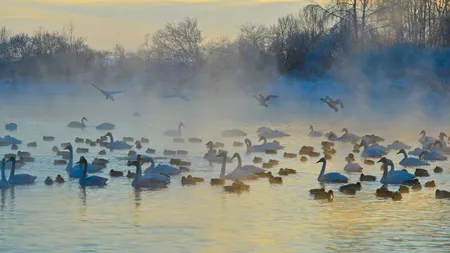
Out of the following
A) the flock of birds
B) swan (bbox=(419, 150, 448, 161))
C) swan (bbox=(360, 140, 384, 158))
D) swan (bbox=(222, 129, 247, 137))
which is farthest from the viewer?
swan (bbox=(222, 129, 247, 137))

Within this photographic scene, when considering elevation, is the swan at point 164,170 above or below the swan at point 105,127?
below

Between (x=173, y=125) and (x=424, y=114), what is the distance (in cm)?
1183

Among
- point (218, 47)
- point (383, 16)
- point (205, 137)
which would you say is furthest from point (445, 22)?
point (218, 47)

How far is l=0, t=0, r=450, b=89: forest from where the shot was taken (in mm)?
59094

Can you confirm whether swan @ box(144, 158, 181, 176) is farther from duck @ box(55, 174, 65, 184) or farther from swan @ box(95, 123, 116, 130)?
swan @ box(95, 123, 116, 130)

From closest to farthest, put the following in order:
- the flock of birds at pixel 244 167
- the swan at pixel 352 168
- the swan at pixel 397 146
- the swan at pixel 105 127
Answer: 1. the flock of birds at pixel 244 167
2. the swan at pixel 352 168
3. the swan at pixel 397 146
4. the swan at pixel 105 127

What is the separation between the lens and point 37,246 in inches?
623

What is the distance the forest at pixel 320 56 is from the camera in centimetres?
5909

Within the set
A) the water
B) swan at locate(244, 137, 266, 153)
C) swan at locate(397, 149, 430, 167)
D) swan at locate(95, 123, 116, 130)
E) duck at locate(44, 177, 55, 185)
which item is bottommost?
the water

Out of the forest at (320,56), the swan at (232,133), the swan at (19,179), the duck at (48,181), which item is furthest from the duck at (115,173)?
the forest at (320,56)

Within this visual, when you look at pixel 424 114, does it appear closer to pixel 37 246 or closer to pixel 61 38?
pixel 37 246

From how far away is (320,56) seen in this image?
202 feet

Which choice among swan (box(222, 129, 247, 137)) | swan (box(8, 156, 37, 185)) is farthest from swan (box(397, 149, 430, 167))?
swan (box(222, 129, 247, 137))

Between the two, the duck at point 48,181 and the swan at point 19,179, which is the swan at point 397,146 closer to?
the duck at point 48,181
